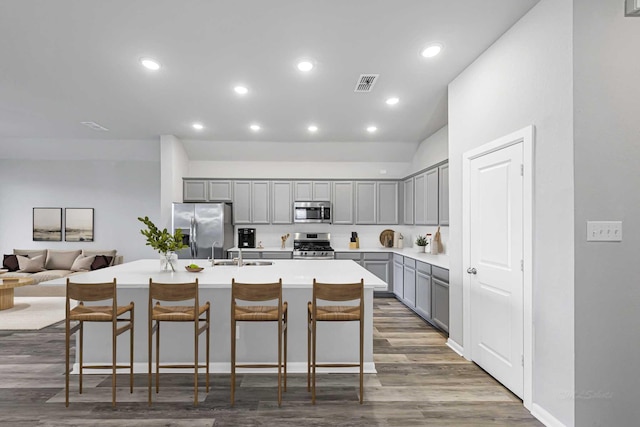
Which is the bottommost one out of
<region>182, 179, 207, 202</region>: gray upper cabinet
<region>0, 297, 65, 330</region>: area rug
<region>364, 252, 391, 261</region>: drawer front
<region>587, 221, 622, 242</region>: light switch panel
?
<region>0, 297, 65, 330</region>: area rug

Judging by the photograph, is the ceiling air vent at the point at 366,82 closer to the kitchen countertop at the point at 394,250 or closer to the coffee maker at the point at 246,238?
the kitchen countertop at the point at 394,250

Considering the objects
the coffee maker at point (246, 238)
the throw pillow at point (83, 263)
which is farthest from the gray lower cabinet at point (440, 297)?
the throw pillow at point (83, 263)

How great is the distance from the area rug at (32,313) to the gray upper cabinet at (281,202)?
12.2ft

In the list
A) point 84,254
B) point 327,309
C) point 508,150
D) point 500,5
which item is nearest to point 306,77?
point 500,5

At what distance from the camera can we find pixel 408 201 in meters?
6.52

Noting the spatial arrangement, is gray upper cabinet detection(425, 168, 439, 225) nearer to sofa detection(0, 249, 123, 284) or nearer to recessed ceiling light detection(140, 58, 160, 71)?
recessed ceiling light detection(140, 58, 160, 71)

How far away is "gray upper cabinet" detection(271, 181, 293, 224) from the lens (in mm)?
6836

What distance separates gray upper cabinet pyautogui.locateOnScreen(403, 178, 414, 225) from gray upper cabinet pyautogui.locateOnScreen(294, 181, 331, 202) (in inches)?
59.2

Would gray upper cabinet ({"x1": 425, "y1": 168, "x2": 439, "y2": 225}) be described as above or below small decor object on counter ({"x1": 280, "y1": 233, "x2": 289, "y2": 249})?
above

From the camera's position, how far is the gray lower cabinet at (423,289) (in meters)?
4.64

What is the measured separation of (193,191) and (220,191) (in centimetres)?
50

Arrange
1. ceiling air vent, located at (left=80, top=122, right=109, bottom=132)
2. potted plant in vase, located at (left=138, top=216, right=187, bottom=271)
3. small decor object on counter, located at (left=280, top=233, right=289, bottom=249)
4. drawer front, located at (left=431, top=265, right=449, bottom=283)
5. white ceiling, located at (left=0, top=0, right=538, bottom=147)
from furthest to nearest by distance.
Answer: small decor object on counter, located at (left=280, top=233, right=289, bottom=249), ceiling air vent, located at (left=80, top=122, right=109, bottom=132), drawer front, located at (left=431, top=265, right=449, bottom=283), potted plant in vase, located at (left=138, top=216, right=187, bottom=271), white ceiling, located at (left=0, top=0, right=538, bottom=147)

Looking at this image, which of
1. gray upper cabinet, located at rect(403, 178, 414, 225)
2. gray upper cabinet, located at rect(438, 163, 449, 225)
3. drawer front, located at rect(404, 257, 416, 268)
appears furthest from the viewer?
gray upper cabinet, located at rect(403, 178, 414, 225)

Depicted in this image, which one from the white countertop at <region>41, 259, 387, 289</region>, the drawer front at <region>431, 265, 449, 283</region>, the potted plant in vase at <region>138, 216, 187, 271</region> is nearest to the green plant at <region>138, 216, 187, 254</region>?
the potted plant in vase at <region>138, 216, 187, 271</region>
